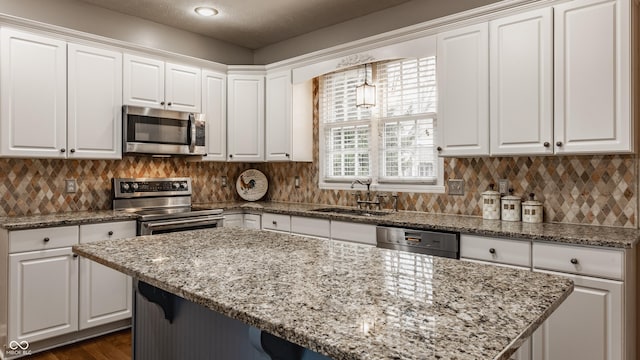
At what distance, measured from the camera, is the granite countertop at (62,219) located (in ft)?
9.08

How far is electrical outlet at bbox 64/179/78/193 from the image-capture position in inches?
137

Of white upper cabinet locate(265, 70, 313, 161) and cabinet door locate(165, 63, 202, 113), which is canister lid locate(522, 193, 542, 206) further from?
cabinet door locate(165, 63, 202, 113)

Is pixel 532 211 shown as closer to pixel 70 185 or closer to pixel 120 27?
pixel 70 185

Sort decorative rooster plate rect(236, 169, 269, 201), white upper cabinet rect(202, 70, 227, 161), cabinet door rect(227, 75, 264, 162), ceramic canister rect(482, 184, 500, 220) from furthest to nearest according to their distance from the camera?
decorative rooster plate rect(236, 169, 269, 201) < cabinet door rect(227, 75, 264, 162) < white upper cabinet rect(202, 70, 227, 161) < ceramic canister rect(482, 184, 500, 220)

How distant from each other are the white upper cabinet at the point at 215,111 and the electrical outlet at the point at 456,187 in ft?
7.37

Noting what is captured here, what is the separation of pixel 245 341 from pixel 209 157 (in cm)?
296

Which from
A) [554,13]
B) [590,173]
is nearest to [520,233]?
[590,173]

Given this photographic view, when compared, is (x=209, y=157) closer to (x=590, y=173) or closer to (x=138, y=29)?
(x=138, y=29)

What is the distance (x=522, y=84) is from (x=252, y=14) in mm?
2455

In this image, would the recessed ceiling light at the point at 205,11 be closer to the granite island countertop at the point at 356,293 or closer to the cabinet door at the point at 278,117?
the cabinet door at the point at 278,117

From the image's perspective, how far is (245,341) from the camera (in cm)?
143

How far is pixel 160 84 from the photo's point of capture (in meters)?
3.76

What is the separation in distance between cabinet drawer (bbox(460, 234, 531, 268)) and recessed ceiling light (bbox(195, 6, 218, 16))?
2876 mm

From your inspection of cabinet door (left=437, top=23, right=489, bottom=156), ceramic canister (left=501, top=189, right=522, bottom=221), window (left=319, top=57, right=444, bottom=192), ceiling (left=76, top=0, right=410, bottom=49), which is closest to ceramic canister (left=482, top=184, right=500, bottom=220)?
ceramic canister (left=501, top=189, right=522, bottom=221)
